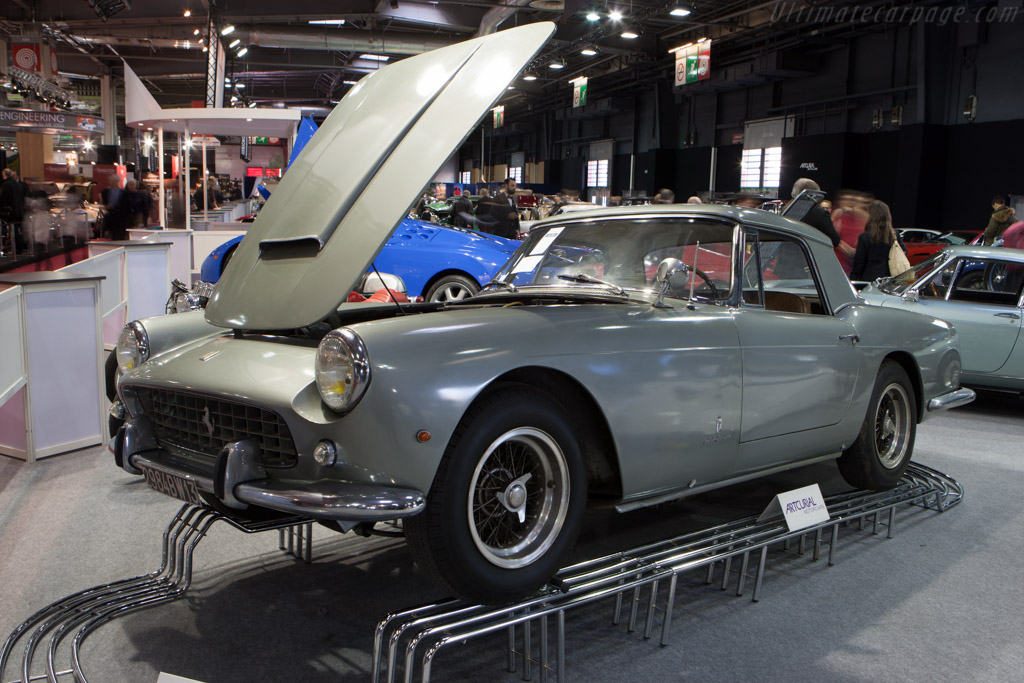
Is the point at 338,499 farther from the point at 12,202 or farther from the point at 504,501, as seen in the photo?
the point at 12,202

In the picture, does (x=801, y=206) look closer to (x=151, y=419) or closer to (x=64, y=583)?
(x=151, y=419)

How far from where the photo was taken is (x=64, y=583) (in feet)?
10.7

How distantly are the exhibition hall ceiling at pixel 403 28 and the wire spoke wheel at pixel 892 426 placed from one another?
10.8m

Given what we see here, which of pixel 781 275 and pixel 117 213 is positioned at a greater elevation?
pixel 117 213

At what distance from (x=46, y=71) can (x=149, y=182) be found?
5668 mm

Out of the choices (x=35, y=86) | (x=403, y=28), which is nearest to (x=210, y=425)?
(x=403, y=28)

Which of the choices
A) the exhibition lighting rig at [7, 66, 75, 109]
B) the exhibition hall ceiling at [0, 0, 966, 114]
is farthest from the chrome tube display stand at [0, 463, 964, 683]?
the exhibition lighting rig at [7, 66, 75, 109]

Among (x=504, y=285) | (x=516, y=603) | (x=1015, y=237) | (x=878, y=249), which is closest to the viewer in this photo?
(x=516, y=603)

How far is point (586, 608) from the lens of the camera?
10.3 feet

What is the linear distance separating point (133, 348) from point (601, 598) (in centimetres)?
206

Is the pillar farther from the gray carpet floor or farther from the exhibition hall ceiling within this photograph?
the gray carpet floor

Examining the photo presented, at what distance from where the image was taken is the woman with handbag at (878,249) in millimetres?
7961

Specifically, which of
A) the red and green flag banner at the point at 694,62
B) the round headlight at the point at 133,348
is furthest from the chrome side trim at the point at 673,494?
the red and green flag banner at the point at 694,62

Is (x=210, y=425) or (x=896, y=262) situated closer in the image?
(x=210, y=425)
